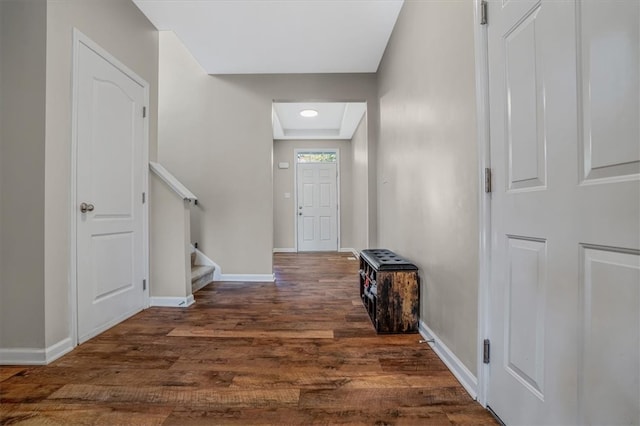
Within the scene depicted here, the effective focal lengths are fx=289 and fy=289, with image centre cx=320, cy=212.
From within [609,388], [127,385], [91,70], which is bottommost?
[127,385]

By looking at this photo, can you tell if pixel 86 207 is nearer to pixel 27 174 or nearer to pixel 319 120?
pixel 27 174

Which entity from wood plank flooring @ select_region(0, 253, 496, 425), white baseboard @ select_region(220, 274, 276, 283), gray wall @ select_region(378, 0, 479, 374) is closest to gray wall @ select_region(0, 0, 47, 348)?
wood plank flooring @ select_region(0, 253, 496, 425)

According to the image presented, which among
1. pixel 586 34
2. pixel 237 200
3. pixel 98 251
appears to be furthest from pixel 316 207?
pixel 586 34

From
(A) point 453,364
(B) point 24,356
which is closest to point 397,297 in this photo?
(A) point 453,364

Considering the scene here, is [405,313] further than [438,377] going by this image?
Yes

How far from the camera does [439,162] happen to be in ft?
5.74

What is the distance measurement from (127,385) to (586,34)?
2.28 m

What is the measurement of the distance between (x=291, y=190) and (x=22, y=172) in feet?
16.4

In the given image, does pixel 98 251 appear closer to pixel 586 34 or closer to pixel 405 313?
pixel 405 313

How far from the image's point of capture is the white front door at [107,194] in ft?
6.29

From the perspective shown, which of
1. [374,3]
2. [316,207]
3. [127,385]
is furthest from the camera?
[316,207]

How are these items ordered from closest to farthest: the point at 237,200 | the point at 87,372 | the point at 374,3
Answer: the point at 87,372
the point at 374,3
the point at 237,200

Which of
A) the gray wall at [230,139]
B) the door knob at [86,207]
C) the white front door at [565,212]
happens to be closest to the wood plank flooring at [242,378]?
the white front door at [565,212]

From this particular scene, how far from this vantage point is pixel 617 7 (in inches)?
28.3
